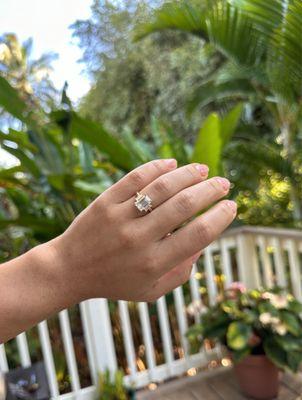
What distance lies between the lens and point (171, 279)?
47 centimetres

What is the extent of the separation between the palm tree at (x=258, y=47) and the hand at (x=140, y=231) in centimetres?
82

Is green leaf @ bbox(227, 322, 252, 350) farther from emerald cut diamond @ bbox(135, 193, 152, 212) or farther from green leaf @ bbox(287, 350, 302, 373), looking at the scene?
emerald cut diamond @ bbox(135, 193, 152, 212)

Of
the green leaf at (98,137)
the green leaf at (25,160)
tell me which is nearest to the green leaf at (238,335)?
the green leaf at (98,137)

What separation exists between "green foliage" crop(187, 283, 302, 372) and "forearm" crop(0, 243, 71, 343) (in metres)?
1.38

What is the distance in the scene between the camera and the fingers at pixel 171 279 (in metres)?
0.46

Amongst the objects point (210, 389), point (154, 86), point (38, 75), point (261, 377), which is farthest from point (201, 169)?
point (154, 86)

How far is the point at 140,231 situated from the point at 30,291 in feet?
0.47

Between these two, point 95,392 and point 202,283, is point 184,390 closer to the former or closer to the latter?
point 95,392

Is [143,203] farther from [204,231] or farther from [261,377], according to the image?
[261,377]

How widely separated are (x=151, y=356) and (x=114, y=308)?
1.24ft

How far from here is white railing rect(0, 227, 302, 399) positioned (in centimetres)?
183

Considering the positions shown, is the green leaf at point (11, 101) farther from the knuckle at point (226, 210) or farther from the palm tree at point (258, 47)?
the knuckle at point (226, 210)

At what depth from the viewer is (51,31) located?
0.67 meters

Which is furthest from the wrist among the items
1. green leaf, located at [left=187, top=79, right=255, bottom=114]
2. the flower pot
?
green leaf, located at [left=187, top=79, right=255, bottom=114]
